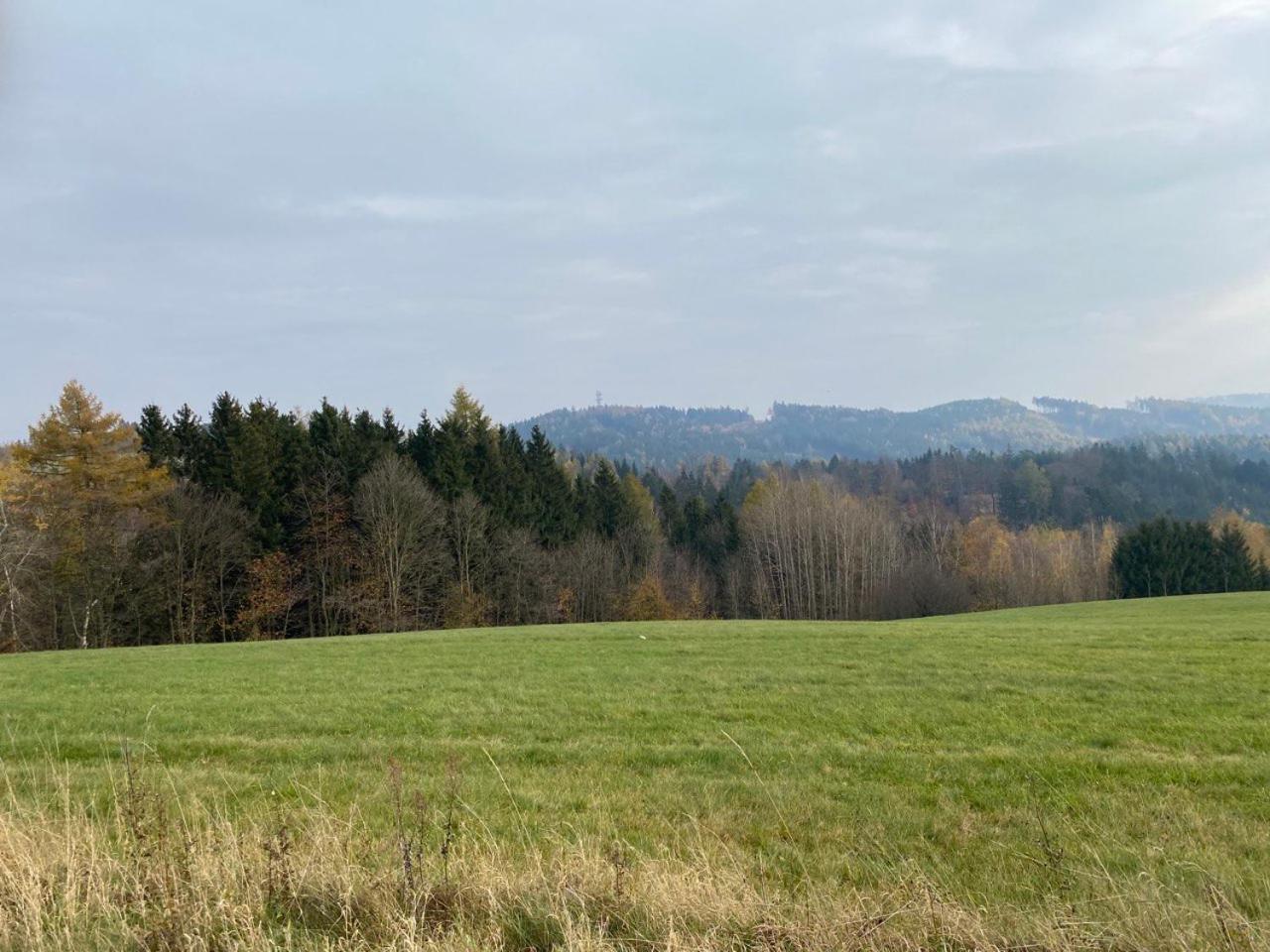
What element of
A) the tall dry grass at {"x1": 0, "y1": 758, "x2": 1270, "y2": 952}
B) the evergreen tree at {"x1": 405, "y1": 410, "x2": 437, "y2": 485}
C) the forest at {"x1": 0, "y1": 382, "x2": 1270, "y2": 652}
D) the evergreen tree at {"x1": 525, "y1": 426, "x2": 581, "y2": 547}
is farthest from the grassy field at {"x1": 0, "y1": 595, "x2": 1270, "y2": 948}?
the evergreen tree at {"x1": 525, "y1": 426, "x2": 581, "y2": 547}

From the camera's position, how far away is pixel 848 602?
74.1 meters

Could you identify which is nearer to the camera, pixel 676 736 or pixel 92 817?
pixel 92 817

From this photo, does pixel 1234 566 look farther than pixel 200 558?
Yes

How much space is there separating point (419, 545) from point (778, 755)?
140 feet

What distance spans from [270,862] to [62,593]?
42.1m

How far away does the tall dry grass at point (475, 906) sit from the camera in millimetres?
3797

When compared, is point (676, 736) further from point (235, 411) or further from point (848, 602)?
point (848, 602)

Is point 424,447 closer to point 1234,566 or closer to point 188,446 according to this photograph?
point 188,446

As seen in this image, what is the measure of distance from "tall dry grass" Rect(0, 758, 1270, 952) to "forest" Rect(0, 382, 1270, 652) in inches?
1485

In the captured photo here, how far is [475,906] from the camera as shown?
4387 millimetres

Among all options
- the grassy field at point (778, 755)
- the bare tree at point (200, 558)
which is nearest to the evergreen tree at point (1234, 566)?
the grassy field at point (778, 755)

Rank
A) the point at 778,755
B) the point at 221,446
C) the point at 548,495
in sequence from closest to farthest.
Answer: the point at 778,755, the point at 221,446, the point at 548,495

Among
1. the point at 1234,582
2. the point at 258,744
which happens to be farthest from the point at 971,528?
the point at 258,744

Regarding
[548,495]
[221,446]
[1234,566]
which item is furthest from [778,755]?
[1234,566]
